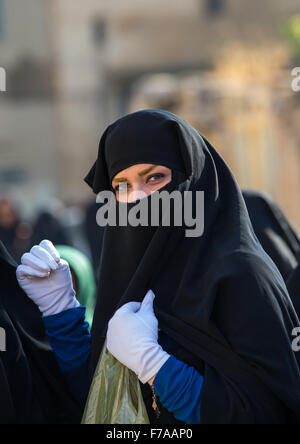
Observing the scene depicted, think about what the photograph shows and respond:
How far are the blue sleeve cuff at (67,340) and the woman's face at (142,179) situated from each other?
1.34 ft

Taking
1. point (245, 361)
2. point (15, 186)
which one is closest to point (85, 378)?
point (245, 361)

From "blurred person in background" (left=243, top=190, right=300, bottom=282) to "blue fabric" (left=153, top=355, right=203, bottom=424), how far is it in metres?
1.32

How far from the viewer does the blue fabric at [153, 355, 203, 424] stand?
206cm

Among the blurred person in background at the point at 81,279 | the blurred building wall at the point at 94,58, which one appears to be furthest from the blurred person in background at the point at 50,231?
the blurred building wall at the point at 94,58

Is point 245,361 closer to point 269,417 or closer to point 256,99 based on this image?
point 269,417

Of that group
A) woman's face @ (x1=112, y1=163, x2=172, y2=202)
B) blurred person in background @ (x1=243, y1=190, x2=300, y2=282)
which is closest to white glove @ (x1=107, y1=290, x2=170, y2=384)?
woman's face @ (x1=112, y1=163, x2=172, y2=202)

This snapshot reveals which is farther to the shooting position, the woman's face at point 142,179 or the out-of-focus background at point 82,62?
the out-of-focus background at point 82,62

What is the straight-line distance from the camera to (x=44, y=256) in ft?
8.10

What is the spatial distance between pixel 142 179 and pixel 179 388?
1.76 feet

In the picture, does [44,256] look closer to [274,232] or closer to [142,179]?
[142,179]

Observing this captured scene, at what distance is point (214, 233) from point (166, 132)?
299mm

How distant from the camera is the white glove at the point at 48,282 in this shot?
97.3 inches

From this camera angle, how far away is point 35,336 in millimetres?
2490

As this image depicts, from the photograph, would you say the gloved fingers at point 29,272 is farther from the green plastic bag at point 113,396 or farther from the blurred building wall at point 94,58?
the blurred building wall at point 94,58
